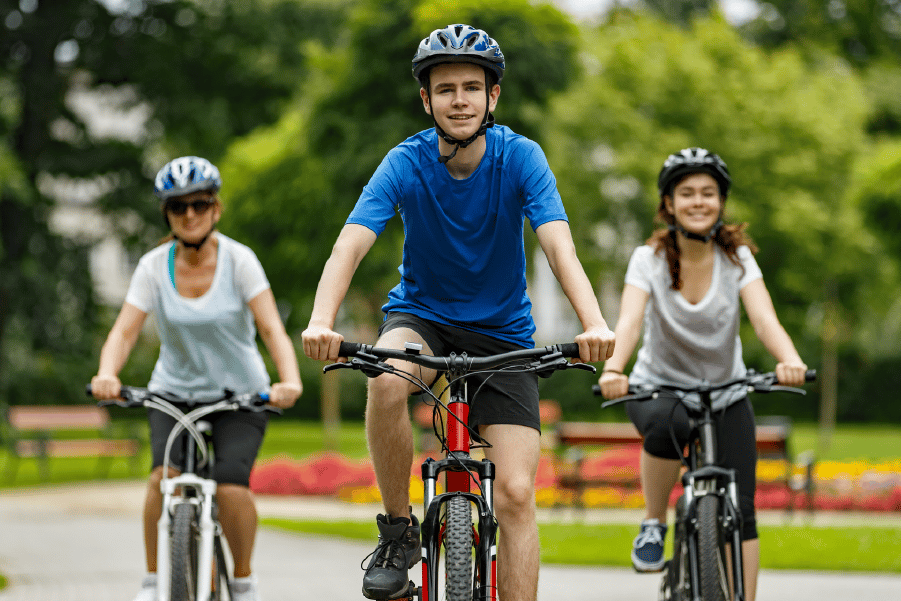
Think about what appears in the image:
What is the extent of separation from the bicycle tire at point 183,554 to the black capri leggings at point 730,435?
6.53 feet

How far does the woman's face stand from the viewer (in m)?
4.98

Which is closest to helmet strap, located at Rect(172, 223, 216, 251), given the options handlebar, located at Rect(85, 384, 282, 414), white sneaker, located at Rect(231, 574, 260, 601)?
handlebar, located at Rect(85, 384, 282, 414)

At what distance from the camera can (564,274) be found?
3.68 m

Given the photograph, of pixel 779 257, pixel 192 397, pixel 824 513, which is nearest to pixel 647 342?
pixel 192 397

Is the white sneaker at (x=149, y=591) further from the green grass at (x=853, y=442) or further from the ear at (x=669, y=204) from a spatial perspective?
the green grass at (x=853, y=442)

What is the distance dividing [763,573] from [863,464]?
6.83 meters

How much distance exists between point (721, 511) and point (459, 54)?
217 cm

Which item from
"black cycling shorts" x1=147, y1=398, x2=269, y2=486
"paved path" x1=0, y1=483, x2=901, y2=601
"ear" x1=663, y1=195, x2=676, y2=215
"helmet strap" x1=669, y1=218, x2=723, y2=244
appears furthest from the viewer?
"paved path" x1=0, y1=483, x2=901, y2=601

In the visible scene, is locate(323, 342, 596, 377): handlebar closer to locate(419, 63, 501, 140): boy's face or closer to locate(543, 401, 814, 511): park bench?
locate(419, 63, 501, 140): boy's face

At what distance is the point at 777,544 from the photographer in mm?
9047

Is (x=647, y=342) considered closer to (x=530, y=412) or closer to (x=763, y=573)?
(x=530, y=412)

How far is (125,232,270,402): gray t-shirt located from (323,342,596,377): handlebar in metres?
1.67

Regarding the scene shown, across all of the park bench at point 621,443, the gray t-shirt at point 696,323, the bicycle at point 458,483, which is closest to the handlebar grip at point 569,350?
the bicycle at point 458,483

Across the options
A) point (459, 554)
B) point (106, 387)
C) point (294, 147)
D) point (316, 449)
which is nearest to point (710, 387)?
point (459, 554)
